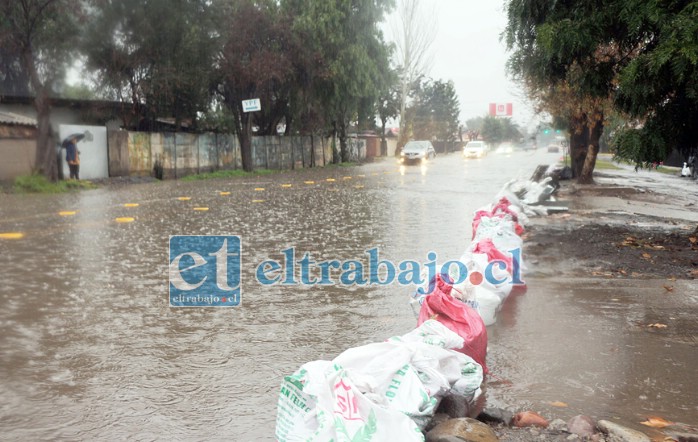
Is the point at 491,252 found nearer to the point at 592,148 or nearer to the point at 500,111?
the point at 592,148

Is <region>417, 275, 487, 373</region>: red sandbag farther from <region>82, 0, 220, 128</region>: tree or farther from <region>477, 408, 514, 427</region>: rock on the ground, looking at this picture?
<region>82, 0, 220, 128</region>: tree

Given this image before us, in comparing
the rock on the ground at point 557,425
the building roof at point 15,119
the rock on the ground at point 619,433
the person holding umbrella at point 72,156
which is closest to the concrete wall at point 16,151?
the building roof at point 15,119

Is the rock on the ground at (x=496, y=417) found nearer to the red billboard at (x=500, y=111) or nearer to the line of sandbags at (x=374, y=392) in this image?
the line of sandbags at (x=374, y=392)

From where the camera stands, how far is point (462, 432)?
9.78 ft

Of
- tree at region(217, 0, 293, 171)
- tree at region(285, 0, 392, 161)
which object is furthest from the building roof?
tree at region(285, 0, 392, 161)

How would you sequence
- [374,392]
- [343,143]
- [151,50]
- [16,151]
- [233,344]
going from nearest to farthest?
[374,392] → [233,344] → [16,151] → [151,50] → [343,143]

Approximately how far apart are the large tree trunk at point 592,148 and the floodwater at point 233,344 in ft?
32.1

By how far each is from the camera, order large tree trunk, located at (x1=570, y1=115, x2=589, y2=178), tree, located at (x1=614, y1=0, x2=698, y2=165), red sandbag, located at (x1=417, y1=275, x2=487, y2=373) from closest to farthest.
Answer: red sandbag, located at (x1=417, y1=275, x2=487, y2=373) → tree, located at (x1=614, y1=0, x2=698, y2=165) → large tree trunk, located at (x1=570, y1=115, x2=589, y2=178)

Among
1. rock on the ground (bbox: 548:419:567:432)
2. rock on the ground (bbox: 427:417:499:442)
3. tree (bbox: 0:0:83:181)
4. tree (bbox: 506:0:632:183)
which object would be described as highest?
tree (bbox: 0:0:83:181)

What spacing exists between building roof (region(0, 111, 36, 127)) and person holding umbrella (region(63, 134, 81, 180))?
1.37 metres

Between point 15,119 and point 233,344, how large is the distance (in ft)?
65.7

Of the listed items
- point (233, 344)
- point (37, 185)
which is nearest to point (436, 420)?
point (233, 344)

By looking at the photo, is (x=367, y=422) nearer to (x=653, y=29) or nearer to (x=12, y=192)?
(x=653, y=29)

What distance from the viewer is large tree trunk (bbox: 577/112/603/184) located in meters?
17.1
